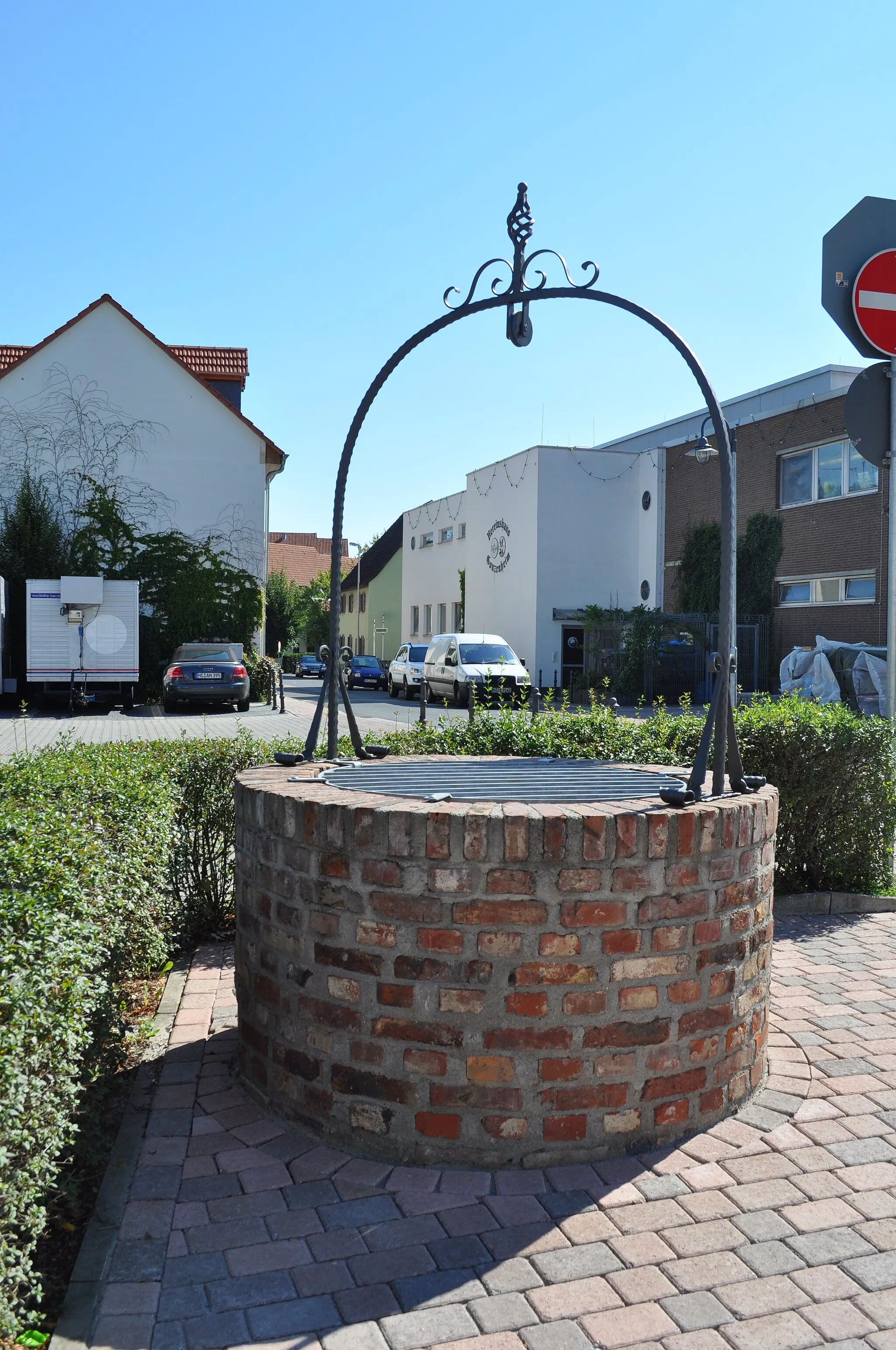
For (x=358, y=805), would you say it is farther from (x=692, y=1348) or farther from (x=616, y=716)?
(x=616, y=716)

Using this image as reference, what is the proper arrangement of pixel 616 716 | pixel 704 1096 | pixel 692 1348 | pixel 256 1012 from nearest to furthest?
pixel 692 1348 < pixel 704 1096 < pixel 256 1012 < pixel 616 716

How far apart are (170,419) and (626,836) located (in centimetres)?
2475

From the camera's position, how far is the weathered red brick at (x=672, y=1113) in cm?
325

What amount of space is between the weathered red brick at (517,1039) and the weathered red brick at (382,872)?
52 cm

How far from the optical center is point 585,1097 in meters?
3.13

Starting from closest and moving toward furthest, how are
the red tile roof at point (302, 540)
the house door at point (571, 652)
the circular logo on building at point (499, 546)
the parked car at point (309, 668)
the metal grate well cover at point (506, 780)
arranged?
the metal grate well cover at point (506, 780) < the house door at point (571, 652) < the circular logo on building at point (499, 546) < the parked car at point (309, 668) < the red tile roof at point (302, 540)

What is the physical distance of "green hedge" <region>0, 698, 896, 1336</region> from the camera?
240 centimetres

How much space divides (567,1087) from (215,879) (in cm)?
295

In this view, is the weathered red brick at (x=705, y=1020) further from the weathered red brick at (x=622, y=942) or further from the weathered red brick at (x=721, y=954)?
the weathered red brick at (x=622, y=942)

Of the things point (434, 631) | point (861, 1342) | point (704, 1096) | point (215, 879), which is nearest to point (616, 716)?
point (215, 879)

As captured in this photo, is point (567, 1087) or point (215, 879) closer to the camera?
point (567, 1087)

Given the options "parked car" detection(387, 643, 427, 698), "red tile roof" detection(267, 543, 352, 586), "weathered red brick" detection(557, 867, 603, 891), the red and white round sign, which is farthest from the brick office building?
"red tile roof" detection(267, 543, 352, 586)

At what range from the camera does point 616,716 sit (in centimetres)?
730

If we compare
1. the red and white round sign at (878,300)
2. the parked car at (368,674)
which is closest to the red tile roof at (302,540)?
the parked car at (368,674)
